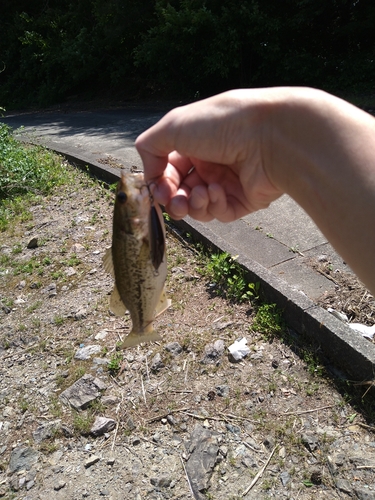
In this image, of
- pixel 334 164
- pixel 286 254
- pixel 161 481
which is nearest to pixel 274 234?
pixel 286 254

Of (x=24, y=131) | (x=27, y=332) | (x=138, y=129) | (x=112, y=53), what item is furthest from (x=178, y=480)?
(x=112, y=53)

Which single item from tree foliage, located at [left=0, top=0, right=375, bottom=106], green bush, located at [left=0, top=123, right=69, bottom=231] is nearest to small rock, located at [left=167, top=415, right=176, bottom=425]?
green bush, located at [left=0, top=123, right=69, bottom=231]

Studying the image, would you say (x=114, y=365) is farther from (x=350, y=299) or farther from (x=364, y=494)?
(x=350, y=299)

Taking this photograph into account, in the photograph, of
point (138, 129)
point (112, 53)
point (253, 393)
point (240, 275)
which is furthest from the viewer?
point (112, 53)

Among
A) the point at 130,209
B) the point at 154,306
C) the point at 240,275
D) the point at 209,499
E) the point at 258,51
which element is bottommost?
the point at 209,499

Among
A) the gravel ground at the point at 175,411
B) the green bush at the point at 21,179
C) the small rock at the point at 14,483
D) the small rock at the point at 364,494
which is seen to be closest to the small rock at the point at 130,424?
the gravel ground at the point at 175,411

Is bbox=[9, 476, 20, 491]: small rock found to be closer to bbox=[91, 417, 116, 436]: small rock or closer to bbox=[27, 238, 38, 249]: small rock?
bbox=[91, 417, 116, 436]: small rock

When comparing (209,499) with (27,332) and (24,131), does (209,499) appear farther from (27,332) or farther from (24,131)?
(24,131)
